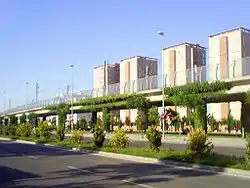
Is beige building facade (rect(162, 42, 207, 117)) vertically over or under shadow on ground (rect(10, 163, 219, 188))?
over

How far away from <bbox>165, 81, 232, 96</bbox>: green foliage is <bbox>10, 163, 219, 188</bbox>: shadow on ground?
21.7 meters

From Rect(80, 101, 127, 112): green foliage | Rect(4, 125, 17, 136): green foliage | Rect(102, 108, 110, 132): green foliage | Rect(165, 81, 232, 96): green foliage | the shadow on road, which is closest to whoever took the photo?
the shadow on road

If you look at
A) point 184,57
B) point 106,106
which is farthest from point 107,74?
point 106,106

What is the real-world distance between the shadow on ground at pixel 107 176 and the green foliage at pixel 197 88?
2170 centimetres

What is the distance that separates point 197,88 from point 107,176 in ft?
89.1

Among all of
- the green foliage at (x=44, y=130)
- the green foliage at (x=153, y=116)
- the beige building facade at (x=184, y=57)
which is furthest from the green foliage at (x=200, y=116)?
the green foliage at (x=44, y=130)

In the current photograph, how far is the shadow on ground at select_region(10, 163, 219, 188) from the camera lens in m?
11.0

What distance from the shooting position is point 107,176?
1257 centimetres

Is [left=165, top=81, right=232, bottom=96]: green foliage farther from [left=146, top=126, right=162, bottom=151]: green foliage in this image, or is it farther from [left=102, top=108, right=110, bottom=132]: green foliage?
[left=146, top=126, right=162, bottom=151]: green foliage

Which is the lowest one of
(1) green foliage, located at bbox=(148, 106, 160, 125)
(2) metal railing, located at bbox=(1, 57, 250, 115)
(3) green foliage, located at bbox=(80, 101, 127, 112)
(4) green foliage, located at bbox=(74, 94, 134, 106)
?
(1) green foliage, located at bbox=(148, 106, 160, 125)

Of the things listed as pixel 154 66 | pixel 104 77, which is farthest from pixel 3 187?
pixel 104 77

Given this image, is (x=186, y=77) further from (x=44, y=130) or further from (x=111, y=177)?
(x=111, y=177)

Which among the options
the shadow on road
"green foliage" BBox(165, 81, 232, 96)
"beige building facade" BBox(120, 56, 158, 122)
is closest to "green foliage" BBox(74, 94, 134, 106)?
"beige building facade" BBox(120, 56, 158, 122)

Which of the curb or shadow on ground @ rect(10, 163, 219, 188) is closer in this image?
shadow on ground @ rect(10, 163, 219, 188)
